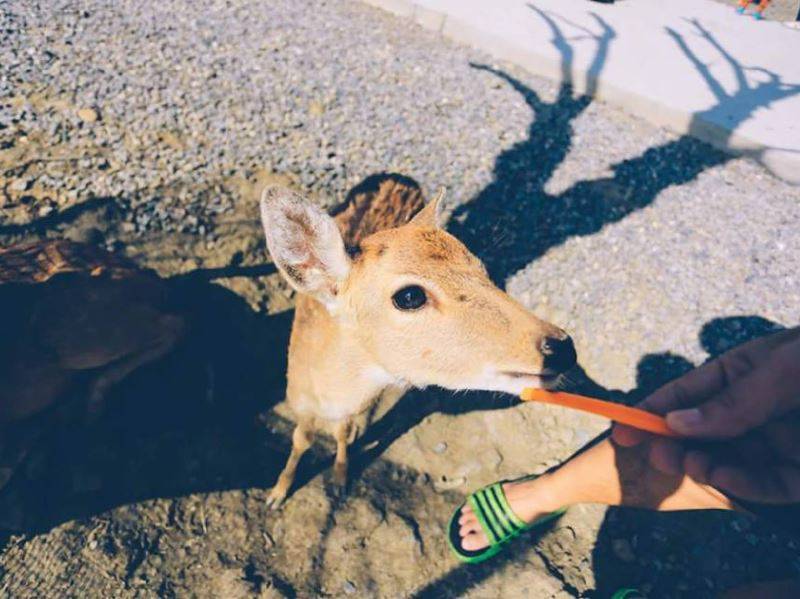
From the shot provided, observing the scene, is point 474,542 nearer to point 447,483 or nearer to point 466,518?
point 466,518

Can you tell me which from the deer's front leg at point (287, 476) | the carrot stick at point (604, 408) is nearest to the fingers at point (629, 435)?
the carrot stick at point (604, 408)

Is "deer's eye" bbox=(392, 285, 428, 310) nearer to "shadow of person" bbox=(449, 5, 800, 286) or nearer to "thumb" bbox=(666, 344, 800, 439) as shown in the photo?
"thumb" bbox=(666, 344, 800, 439)

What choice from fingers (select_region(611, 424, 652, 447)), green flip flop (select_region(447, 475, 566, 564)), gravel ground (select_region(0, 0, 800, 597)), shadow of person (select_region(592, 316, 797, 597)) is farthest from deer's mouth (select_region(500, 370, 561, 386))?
shadow of person (select_region(592, 316, 797, 597))

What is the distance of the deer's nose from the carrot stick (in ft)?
0.53

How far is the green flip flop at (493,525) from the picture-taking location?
361 centimetres

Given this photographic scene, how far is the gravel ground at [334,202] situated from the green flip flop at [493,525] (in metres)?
0.17

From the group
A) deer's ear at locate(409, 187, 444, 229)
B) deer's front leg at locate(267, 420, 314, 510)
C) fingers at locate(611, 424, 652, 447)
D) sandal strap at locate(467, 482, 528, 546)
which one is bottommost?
deer's front leg at locate(267, 420, 314, 510)

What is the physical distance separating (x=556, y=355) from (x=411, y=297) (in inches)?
29.3

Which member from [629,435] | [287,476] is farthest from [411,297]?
[287,476]

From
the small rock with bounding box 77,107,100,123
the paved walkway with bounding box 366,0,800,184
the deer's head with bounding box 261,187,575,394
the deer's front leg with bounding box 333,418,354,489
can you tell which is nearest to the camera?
the deer's head with bounding box 261,187,575,394

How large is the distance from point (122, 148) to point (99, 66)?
4.45 feet

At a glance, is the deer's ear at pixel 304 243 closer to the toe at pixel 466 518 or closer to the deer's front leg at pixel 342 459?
the deer's front leg at pixel 342 459

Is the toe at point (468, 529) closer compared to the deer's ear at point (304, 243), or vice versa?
the deer's ear at point (304, 243)

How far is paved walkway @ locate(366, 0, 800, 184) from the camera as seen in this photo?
629 cm
